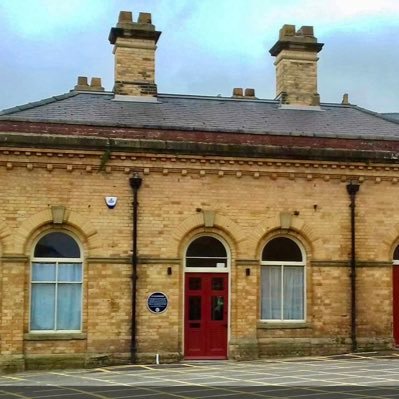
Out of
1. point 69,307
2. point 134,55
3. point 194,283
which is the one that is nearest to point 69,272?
point 69,307

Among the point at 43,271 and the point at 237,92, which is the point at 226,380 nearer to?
the point at 43,271

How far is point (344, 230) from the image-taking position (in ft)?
68.2

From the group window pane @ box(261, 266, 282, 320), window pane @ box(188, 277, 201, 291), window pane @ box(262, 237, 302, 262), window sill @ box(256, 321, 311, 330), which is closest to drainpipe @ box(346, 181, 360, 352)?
window sill @ box(256, 321, 311, 330)

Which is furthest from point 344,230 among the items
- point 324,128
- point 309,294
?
point 324,128

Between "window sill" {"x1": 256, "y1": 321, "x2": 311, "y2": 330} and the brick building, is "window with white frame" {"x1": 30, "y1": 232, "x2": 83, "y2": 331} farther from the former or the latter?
"window sill" {"x1": 256, "y1": 321, "x2": 311, "y2": 330}

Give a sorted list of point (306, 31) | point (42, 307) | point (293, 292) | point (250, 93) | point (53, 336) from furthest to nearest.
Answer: point (250, 93) → point (306, 31) → point (293, 292) → point (42, 307) → point (53, 336)

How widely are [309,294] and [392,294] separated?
2359 millimetres

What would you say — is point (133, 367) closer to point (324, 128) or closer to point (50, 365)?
point (50, 365)

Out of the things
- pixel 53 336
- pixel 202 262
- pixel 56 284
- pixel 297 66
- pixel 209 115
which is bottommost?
pixel 53 336

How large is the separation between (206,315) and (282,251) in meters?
2.63

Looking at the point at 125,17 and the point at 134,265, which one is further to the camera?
the point at 125,17

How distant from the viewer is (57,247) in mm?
19438

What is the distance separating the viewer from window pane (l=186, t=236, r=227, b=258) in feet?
66.4

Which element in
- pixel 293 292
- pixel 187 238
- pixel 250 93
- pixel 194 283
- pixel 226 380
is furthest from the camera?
pixel 250 93
